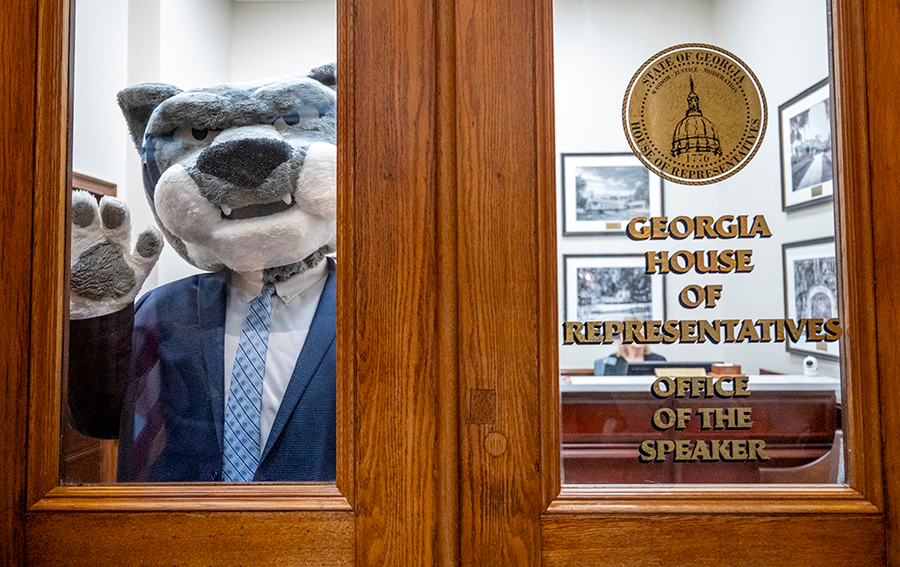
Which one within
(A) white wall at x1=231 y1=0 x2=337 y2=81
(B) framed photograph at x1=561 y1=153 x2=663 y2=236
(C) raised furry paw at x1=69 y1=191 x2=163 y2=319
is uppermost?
(A) white wall at x1=231 y1=0 x2=337 y2=81

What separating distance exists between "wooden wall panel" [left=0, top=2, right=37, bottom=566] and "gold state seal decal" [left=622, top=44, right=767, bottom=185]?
3.05 feet

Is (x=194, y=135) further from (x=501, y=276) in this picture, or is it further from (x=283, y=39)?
(x=501, y=276)

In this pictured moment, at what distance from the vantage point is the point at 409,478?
2.88 feet

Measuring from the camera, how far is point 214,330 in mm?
945

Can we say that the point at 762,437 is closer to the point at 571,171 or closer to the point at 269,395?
the point at 571,171

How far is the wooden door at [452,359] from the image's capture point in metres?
0.87

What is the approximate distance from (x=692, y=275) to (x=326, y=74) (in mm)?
642

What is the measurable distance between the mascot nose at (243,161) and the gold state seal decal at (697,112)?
547 mm

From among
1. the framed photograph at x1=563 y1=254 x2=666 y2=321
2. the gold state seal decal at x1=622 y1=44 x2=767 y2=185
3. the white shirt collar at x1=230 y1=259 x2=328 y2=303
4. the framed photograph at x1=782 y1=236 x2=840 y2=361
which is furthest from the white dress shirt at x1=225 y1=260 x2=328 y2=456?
the framed photograph at x1=782 y1=236 x2=840 y2=361

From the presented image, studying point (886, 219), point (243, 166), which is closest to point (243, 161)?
point (243, 166)

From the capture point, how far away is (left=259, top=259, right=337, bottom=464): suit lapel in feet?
3.01

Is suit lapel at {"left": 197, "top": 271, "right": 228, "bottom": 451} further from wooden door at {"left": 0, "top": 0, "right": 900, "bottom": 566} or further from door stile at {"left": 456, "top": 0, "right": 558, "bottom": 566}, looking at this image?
door stile at {"left": 456, "top": 0, "right": 558, "bottom": 566}

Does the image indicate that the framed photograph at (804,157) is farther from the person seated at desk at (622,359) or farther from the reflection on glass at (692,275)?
the person seated at desk at (622,359)

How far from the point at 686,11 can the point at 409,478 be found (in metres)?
0.83
